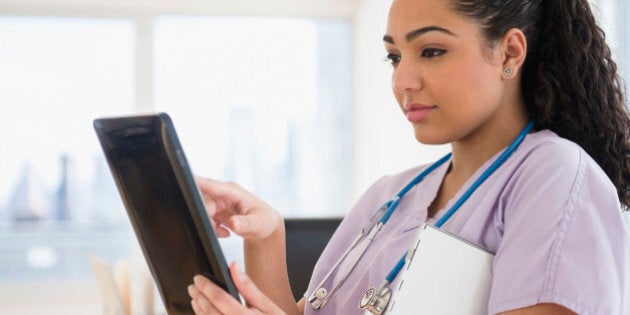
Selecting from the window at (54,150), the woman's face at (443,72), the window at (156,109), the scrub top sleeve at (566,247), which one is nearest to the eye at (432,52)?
the woman's face at (443,72)

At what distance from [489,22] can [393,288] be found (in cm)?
38

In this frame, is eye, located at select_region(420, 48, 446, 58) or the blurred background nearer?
eye, located at select_region(420, 48, 446, 58)

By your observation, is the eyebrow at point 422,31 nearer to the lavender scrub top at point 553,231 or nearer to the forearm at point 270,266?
the lavender scrub top at point 553,231

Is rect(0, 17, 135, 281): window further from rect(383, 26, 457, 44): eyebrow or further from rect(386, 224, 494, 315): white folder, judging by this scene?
rect(386, 224, 494, 315): white folder

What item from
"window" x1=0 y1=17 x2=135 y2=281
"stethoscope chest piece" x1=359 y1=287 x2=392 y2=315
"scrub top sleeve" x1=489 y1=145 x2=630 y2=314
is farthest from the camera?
"window" x1=0 y1=17 x2=135 y2=281

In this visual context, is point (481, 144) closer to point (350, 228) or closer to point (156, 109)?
point (350, 228)

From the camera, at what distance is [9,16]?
4.48 m

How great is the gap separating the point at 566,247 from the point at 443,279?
16cm

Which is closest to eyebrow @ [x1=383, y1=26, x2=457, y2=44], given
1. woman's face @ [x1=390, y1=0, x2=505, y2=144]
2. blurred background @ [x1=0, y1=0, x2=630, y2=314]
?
woman's face @ [x1=390, y1=0, x2=505, y2=144]

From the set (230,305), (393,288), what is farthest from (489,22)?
(230,305)

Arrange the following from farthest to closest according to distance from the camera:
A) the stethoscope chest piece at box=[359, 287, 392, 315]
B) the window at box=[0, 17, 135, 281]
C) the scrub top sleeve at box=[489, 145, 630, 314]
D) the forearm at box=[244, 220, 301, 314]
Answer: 1. the window at box=[0, 17, 135, 281]
2. the forearm at box=[244, 220, 301, 314]
3. the stethoscope chest piece at box=[359, 287, 392, 315]
4. the scrub top sleeve at box=[489, 145, 630, 314]

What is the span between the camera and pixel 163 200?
929 mm

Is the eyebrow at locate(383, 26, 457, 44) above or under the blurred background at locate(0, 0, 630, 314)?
above

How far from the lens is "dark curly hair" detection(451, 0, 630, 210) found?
40.8 inches
